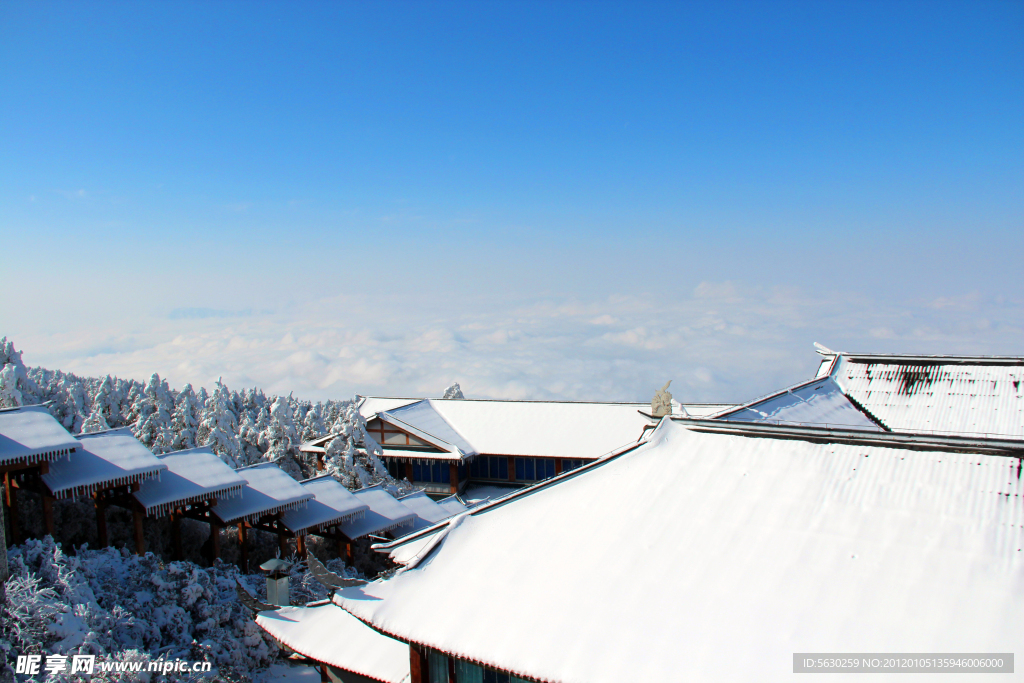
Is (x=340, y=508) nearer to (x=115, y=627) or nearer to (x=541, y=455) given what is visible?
(x=115, y=627)

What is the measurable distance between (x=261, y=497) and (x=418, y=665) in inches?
511

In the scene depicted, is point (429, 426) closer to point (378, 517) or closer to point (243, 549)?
point (378, 517)

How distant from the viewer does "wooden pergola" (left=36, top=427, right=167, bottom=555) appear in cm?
1770

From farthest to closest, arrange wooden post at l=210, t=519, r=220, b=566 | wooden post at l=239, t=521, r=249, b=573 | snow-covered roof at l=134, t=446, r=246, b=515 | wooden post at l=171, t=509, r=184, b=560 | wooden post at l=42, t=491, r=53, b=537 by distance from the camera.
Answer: wooden post at l=239, t=521, r=249, b=573, wooden post at l=210, t=519, r=220, b=566, wooden post at l=171, t=509, r=184, b=560, snow-covered roof at l=134, t=446, r=246, b=515, wooden post at l=42, t=491, r=53, b=537

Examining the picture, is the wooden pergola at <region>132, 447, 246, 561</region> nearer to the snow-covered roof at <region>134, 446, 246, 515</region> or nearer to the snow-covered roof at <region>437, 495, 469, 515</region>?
the snow-covered roof at <region>134, 446, 246, 515</region>

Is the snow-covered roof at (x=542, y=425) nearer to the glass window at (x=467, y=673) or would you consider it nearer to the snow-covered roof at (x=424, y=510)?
the snow-covered roof at (x=424, y=510)

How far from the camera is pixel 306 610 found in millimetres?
15141

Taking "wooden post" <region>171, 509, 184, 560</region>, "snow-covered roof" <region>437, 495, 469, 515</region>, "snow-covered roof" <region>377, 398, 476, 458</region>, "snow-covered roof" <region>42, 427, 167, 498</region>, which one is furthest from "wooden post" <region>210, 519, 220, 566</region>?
"snow-covered roof" <region>377, 398, 476, 458</region>

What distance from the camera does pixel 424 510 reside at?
91.6 feet

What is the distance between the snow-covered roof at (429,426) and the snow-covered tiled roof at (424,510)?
5452mm

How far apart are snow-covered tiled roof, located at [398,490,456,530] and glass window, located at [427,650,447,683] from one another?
15124 mm

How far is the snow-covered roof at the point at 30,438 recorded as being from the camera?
16.8 meters

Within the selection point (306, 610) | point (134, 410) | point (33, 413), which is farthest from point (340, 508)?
point (134, 410)

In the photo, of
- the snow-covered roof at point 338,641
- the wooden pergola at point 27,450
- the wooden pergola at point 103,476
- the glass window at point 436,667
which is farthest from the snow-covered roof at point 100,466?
the glass window at point 436,667
